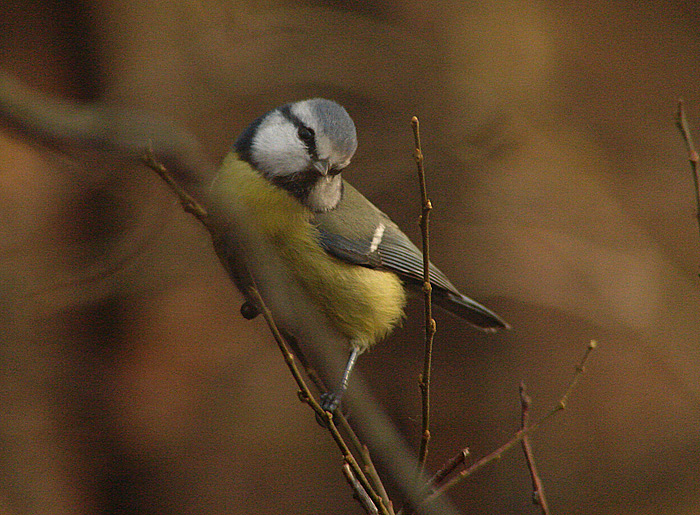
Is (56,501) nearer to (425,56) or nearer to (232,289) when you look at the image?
(232,289)

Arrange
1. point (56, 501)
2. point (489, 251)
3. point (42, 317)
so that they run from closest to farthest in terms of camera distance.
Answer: point (42, 317), point (56, 501), point (489, 251)

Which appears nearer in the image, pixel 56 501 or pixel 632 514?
pixel 56 501

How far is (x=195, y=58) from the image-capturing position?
399 centimetres

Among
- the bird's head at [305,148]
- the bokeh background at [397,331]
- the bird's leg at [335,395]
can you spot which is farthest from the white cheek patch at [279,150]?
the bokeh background at [397,331]

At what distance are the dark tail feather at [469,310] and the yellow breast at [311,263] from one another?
34cm

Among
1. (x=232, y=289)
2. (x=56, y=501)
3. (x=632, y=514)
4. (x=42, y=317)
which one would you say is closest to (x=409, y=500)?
(x=42, y=317)

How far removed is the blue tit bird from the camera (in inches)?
88.2

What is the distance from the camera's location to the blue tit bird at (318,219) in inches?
88.2

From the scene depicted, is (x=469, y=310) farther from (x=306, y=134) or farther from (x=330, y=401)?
(x=306, y=134)

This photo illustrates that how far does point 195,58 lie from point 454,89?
178 cm

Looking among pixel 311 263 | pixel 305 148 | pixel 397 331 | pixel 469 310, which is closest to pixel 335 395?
pixel 311 263

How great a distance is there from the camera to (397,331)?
462 centimetres

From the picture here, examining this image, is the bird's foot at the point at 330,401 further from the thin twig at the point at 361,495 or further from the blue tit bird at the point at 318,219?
the thin twig at the point at 361,495

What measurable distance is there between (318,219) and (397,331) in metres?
2.36
